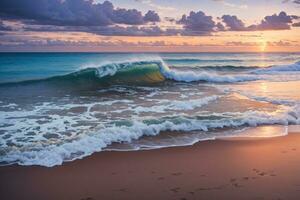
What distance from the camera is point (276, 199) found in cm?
560

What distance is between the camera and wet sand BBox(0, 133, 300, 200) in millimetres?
5750

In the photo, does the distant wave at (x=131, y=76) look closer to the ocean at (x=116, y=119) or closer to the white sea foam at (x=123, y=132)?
the ocean at (x=116, y=119)

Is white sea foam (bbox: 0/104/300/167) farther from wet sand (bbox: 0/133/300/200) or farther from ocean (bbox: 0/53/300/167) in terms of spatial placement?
wet sand (bbox: 0/133/300/200)

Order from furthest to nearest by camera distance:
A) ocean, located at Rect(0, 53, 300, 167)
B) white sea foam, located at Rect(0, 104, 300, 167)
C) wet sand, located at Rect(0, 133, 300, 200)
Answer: ocean, located at Rect(0, 53, 300, 167) < white sea foam, located at Rect(0, 104, 300, 167) < wet sand, located at Rect(0, 133, 300, 200)

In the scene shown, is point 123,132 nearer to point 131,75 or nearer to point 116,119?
point 116,119

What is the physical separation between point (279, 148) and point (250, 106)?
491 cm

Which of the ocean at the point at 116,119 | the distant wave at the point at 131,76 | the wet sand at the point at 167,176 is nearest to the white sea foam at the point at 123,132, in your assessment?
the ocean at the point at 116,119

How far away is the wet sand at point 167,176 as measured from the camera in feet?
18.9

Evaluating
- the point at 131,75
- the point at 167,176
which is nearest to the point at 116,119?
the point at 167,176

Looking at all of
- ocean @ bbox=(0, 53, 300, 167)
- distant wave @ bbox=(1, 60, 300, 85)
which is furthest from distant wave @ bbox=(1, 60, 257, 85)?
ocean @ bbox=(0, 53, 300, 167)

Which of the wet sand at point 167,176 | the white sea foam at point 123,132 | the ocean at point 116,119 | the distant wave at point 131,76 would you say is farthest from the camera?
the distant wave at point 131,76

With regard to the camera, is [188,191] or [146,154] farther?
[146,154]

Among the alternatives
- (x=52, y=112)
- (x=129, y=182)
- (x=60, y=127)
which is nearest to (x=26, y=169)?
(x=129, y=182)

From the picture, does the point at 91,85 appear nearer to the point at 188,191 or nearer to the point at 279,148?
the point at 279,148
